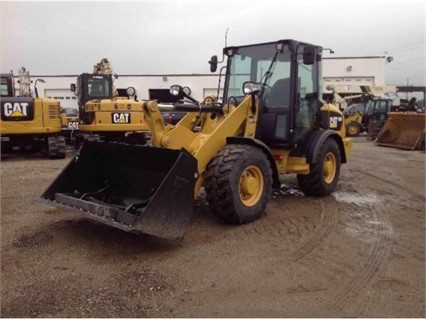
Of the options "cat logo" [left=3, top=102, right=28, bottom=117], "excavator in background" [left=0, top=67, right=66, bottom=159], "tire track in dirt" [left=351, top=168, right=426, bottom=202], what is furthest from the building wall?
"cat logo" [left=3, top=102, right=28, bottom=117]

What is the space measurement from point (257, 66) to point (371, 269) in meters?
3.58

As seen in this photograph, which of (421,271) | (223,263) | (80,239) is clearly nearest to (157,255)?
(223,263)

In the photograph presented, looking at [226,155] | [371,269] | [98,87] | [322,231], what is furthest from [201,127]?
[98,87]

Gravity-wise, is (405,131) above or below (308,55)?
below

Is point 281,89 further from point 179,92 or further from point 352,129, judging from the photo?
point 352,129

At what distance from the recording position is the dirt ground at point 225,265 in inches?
134

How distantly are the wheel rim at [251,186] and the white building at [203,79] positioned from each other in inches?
1169

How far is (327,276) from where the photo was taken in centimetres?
395

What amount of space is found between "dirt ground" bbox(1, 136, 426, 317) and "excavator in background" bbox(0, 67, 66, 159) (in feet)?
19.7

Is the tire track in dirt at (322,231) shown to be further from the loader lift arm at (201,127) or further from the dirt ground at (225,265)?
the loader lift arm at (201,127)

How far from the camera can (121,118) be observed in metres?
Result: 13.0

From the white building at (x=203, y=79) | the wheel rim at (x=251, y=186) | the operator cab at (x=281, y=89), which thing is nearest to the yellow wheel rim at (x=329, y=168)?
the operator cab at (x=281, y=89)

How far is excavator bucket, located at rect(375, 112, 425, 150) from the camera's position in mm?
14453

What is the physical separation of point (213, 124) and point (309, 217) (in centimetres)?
178
